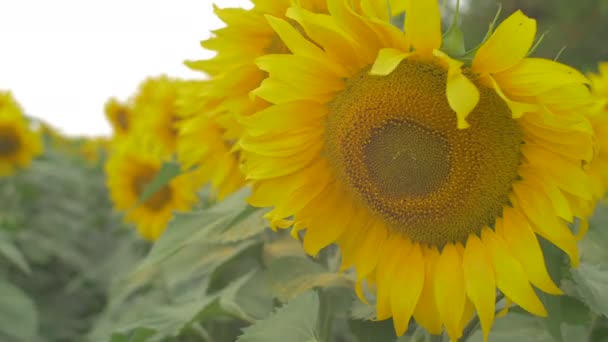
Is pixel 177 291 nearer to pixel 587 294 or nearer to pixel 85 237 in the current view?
pixel 587 294

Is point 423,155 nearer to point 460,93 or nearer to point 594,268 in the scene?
point 460,93

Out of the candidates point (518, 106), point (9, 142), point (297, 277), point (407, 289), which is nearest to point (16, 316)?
point (297, 277)

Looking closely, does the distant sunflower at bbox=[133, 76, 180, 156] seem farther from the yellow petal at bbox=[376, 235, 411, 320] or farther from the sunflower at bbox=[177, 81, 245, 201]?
the yellow petal at bbox=[376, 235, 411, 320]

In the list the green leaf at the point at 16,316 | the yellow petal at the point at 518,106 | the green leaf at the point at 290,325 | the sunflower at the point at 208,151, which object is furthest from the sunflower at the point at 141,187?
the yellow petal at the point at 518,106

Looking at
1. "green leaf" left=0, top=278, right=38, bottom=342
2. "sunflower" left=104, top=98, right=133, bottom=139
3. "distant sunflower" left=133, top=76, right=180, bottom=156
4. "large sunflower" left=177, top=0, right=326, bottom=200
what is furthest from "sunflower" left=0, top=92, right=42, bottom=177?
"large sunflower" left=177, top=0, right=326, bottom=200

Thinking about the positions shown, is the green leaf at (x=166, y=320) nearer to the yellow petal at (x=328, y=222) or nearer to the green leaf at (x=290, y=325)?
the green leaf at (x=290, y=325)

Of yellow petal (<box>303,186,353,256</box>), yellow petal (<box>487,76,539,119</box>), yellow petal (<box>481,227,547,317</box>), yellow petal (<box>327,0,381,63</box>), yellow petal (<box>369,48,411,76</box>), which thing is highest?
yellow petal (<box>327,0,381,63</box>)

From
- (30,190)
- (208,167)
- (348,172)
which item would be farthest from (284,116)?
(30,190)
